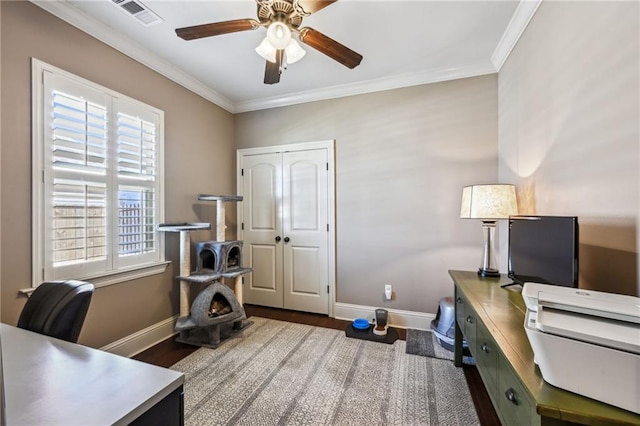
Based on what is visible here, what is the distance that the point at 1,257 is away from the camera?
1644mm

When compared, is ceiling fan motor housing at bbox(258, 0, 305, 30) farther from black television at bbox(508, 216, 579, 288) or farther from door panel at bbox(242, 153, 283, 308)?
door panel at bbox(242, 153, 283, 308)

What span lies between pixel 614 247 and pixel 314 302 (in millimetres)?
2732

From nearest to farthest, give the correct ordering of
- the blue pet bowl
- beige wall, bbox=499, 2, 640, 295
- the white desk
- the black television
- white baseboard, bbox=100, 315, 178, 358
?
the white desk → beige wall, bbox=499, 2, 640, 295 → the black television → white baseboard, bbox=100, 315, 178, 358 → the blue pet bowl

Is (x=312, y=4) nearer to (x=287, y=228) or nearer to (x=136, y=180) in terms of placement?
(x=136, y=180)

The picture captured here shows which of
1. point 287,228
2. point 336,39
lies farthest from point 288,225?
point 336,39

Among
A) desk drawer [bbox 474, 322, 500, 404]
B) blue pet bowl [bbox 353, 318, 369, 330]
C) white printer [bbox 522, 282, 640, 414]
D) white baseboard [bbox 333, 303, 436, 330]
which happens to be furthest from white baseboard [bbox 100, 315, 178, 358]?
white printer [bbox 522, 282, 640, 414]

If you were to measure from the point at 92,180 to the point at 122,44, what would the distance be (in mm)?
1194

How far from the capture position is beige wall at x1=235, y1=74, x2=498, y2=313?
274cm

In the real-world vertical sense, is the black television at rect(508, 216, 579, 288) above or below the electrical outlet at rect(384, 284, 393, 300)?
above

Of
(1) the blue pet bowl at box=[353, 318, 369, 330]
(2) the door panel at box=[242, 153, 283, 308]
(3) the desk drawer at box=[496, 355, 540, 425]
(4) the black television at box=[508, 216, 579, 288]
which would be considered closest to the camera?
(3) the desk drawer at box=[496, 355, 540, 425]

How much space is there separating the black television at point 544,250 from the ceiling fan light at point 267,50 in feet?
6.17

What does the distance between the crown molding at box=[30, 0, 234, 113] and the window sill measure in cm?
187

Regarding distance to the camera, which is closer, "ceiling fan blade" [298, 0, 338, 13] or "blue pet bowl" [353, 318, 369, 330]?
"ceiling fan blade" [298, 0, 338, 13]

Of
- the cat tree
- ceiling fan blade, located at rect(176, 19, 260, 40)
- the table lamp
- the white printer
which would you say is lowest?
the cat tree
